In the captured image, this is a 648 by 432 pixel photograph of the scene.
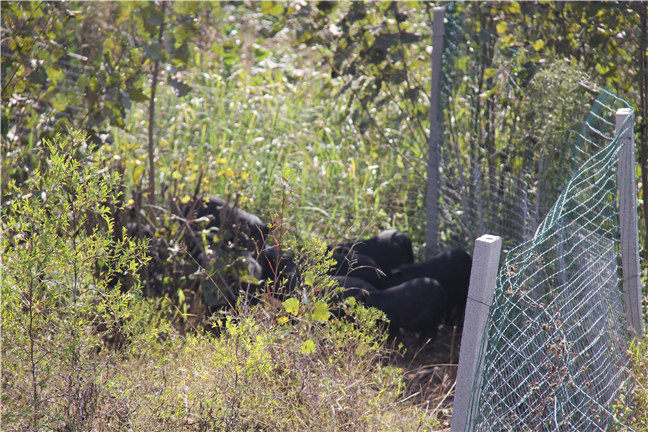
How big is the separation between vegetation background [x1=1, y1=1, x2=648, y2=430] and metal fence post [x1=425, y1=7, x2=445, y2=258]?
13 centimetres

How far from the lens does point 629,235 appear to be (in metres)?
3.21

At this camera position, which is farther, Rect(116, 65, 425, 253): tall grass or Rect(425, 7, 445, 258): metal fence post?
Rect(116, 65, 425, 253): tall grass

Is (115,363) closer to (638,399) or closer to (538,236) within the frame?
(538,236)

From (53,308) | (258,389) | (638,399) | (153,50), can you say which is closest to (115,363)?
(53,308)

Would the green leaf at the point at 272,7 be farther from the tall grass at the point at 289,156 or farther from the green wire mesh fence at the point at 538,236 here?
the green wire mesh fence at the point at 538,236

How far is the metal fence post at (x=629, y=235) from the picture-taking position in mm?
3127

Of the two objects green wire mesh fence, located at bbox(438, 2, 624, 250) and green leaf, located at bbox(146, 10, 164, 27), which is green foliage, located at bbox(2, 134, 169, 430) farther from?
green wire mesh fence, located at bbox(438, 2, 624, 250)

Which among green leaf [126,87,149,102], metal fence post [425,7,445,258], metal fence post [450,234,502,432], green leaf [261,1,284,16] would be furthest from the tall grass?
metal fence post [450,234,502,432]

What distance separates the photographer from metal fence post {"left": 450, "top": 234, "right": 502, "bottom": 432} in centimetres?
204

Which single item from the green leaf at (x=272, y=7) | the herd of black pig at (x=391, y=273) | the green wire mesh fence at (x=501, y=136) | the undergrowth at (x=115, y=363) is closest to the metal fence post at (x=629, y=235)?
the green wire mesh fence at (x=501, y=136)

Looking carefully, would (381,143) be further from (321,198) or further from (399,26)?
(399,26)

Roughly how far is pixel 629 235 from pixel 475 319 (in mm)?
1534

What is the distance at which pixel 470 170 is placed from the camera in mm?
4352

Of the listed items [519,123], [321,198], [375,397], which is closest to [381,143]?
[321,198]
